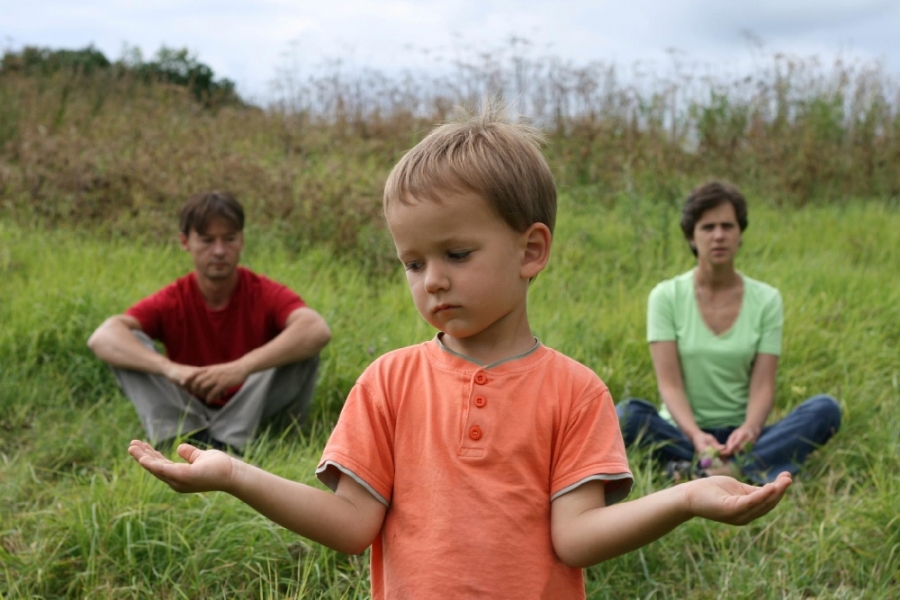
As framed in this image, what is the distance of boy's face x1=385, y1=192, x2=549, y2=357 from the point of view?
162 centimetres

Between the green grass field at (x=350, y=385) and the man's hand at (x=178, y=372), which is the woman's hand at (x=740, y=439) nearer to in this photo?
the green grass field at (x=350, y=385)

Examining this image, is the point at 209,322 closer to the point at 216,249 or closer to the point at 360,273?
the point at 216,249

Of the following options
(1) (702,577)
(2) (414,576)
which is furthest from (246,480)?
(1) (702,577)

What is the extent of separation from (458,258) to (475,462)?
36cm

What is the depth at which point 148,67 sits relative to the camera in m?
11.5

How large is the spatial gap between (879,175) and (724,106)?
61.1 inches

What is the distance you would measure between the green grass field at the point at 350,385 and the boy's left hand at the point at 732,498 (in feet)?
1.17

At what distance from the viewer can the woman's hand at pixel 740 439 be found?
3.76 metres

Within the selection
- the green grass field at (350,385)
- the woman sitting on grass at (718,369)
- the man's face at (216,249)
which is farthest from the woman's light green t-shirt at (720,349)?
the man's face at (216,249)

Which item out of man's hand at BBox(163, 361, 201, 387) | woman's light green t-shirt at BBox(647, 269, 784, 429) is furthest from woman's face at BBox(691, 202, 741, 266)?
man's hand at BBox(163, 361, 201, 387)

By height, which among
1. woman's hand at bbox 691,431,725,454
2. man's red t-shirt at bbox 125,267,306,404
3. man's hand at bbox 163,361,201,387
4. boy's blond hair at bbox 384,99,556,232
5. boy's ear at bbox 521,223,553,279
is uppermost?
boy's blond hair at bbox 384,99,556,232

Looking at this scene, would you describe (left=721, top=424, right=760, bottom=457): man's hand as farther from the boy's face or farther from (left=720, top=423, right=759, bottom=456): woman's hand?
the boy's face

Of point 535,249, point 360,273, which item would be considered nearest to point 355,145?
point 360,273

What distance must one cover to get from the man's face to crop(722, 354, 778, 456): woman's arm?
7.62ft
